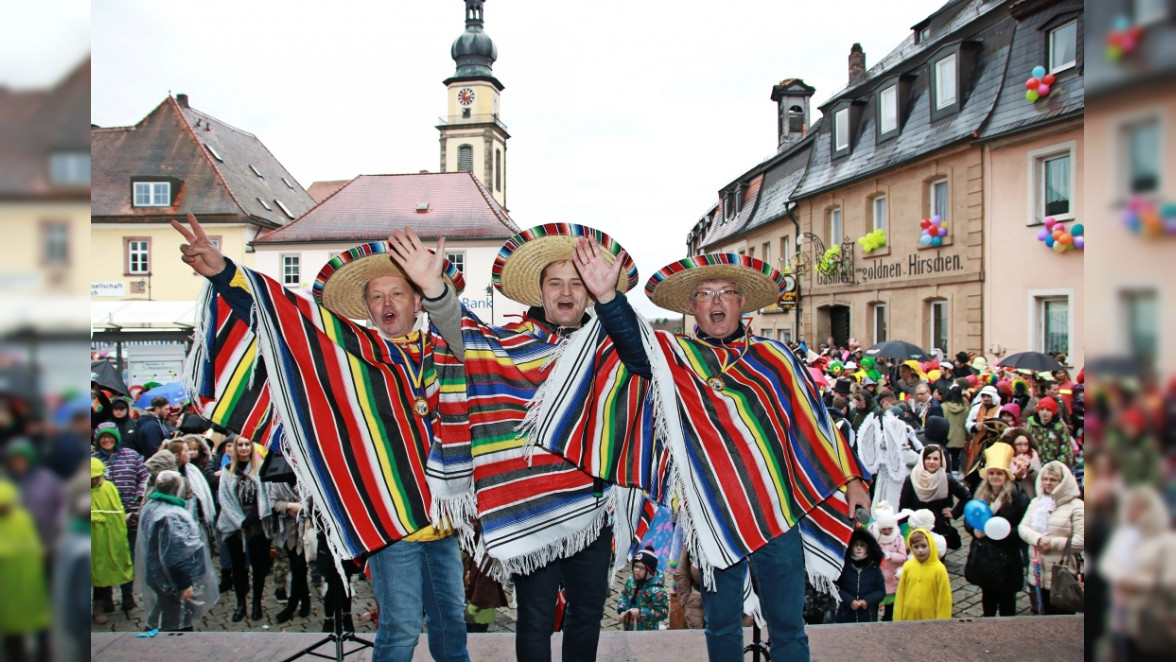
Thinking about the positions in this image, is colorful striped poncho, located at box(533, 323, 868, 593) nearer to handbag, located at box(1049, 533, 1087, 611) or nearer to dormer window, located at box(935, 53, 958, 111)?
handbag, located at box(1049, 533, 1087, 611)

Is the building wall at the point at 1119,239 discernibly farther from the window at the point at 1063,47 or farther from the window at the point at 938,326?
the window at the point at 938,326

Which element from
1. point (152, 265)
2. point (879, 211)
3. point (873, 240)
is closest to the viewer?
point (873, 240)

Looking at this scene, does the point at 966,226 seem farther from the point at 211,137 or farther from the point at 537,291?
the point at 211,137

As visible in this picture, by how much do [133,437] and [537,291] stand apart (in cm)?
611

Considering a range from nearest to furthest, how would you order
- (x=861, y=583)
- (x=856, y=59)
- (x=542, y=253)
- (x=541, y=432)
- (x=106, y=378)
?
1. (x=541, y=432)
2. (x=542, y=253)
3. (x=861, y=583)
4. (x=106, y=378)
5. (x=856, y=59)

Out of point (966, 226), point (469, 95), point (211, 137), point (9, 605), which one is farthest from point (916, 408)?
point (469, 95)

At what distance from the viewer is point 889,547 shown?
497 cm

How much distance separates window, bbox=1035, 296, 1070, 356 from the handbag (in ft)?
A: 23.4

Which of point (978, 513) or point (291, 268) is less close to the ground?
point (291, 268)

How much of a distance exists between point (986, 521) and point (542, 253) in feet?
12.1

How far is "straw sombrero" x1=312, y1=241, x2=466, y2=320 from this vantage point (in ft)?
9.58

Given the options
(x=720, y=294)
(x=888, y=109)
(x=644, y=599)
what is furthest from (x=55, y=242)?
(x=888, y=109)

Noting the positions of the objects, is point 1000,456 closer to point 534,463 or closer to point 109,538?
point 534,463

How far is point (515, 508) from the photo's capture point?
8.75ft
